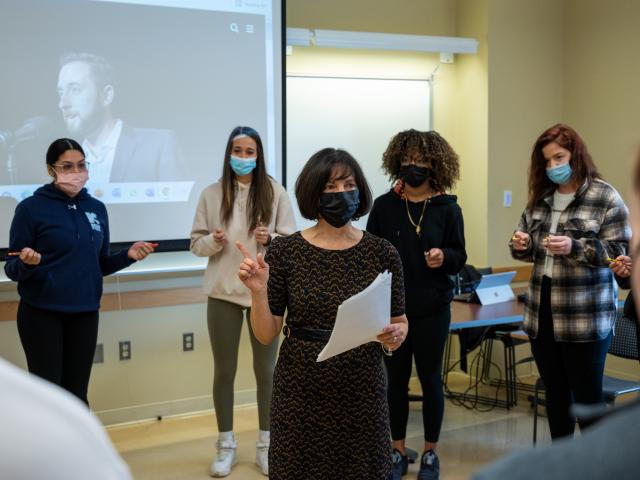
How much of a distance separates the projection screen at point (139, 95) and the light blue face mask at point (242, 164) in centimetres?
105

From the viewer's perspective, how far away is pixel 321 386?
2.14 m

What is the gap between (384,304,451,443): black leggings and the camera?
10.4 ft

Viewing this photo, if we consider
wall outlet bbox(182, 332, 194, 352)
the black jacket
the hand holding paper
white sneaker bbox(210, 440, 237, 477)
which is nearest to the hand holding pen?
the black jacket

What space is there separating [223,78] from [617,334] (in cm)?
257

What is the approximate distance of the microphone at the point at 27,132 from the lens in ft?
12.8

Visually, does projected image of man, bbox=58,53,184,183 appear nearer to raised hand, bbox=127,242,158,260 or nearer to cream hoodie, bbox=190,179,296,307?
cream hoodie, bbox=190,179,296,307

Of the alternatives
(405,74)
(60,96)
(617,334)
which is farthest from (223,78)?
(617,334)

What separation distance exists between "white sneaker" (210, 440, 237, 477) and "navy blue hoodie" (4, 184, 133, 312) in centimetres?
94

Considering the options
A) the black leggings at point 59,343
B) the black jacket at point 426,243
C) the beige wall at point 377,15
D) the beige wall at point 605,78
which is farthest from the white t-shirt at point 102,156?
the beige wall at point 605,78

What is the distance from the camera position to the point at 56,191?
3057mm

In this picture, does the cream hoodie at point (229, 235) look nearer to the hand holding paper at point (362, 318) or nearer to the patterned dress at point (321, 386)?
the patterned dress at point (321, 386)

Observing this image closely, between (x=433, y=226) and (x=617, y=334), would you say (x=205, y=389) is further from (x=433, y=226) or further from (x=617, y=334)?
(x=617, y=334)

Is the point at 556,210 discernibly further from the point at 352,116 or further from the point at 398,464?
the point at 352,116

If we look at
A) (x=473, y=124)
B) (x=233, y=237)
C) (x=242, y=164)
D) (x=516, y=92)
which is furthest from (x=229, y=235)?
(x=516, y=92)
